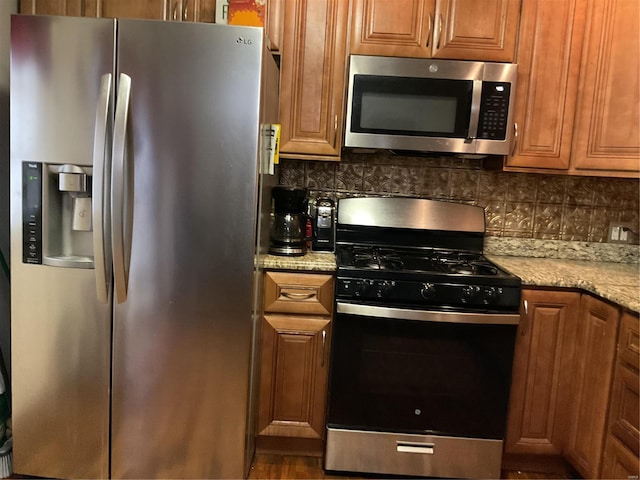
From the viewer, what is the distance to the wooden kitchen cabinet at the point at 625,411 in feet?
5.29

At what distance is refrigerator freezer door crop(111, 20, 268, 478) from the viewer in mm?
1631

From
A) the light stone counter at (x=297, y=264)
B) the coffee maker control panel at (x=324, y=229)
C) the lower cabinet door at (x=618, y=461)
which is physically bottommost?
the lower cabinet door at (x=618, y=461)

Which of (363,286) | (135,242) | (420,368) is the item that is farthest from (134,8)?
(420,368)

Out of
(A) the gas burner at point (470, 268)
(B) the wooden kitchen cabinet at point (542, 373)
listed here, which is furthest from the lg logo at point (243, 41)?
(B) the wooden kitchen cabinet at point (542, 373)

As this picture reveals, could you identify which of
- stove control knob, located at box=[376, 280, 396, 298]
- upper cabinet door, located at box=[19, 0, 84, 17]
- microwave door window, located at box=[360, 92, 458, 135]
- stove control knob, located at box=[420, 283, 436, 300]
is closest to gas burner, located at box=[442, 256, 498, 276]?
stove control knob, located at box=[420, 283, 436, 300]

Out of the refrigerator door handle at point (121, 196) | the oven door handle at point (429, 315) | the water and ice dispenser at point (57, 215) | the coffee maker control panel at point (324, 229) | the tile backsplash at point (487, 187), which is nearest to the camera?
the refrigerator door handle at point (121, 196)

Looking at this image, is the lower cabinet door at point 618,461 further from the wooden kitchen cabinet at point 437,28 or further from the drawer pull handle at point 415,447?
the wooden kitchen cabinet at point 437,28

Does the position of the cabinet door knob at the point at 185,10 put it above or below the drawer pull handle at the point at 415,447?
above

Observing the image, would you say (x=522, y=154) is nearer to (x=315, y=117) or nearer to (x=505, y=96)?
(x=505, y=96)

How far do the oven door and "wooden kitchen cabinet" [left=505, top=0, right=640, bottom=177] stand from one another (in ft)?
2.71

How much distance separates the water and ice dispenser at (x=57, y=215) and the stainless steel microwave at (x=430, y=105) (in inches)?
43.2

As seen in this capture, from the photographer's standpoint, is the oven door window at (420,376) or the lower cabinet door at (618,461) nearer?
the lower cabinet door at (618,461)

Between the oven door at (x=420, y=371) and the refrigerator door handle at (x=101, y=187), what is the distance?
0.88 metres

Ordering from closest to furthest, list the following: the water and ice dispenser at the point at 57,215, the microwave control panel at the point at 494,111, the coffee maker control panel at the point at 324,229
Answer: the water and ice dispenser at the point at 57,215 < the microwave control panel at the point at 494,111 < the coffee maker control panel at the point at 324,229
